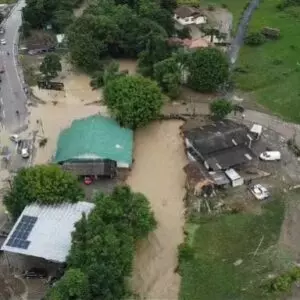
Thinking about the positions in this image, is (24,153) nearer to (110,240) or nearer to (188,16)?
(110,240)

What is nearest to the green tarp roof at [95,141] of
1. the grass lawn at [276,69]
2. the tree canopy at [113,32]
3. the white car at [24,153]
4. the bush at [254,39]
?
the white car at [24,153]

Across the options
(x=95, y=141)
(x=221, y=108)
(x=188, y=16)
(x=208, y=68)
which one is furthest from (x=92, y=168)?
(x=188, y=16)

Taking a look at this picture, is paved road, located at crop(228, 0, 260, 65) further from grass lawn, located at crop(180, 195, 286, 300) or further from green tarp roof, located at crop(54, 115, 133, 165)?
grass lawn, located at crop(180, 195, 286, 300)

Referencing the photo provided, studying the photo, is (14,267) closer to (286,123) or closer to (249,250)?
(249,250)

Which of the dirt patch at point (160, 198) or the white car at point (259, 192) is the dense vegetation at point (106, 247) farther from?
the white car at point (259, 192)

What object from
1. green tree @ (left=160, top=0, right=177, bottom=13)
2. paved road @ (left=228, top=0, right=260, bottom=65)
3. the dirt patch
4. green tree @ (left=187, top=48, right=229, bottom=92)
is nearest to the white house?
green tree @ (left=160, top=0, right=177, bottom=13)

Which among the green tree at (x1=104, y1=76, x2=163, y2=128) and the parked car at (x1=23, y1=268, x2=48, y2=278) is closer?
the parked car at (x1=23, y1=268, x2=48, y2=278)

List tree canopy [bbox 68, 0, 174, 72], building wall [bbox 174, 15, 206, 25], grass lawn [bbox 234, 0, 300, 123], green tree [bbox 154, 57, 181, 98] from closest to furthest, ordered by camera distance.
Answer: green tree [bbox 154, 57, 181, 98] < grass lawn [bbox 234, 0, 300, 123] < tree canopy [bbox 68, 0, 174, 72] < building wall [bbox 174, 15, 206, 25]
